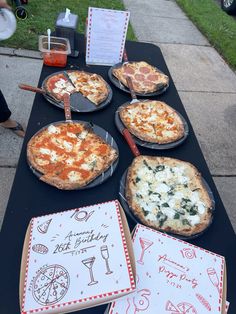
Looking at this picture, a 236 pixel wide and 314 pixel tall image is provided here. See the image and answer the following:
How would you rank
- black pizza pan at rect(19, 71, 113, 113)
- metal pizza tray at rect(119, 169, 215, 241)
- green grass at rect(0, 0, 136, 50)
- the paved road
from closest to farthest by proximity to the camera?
metal pizza tray at rect(119, 169, 215, 241) < black pizza pan at rect(19, 71, 113, 113) < the paved road < green grass at rect(0, 0, 136, 50)

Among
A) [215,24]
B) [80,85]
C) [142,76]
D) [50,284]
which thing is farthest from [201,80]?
[50,284]

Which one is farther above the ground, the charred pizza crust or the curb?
the charred pizza crust

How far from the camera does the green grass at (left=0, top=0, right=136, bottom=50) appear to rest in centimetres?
427

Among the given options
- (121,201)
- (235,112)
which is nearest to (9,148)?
(121,201)

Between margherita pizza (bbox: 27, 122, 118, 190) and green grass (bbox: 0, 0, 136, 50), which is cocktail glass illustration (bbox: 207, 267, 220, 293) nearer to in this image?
margherita pizza (bbox: 27, 122, 118, 190)

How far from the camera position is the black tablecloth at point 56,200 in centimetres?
106

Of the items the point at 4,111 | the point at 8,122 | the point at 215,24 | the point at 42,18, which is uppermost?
the point at 215,24

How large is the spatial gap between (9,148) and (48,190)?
177 cm

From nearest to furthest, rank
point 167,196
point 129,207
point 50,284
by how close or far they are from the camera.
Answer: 1. point 50,284
2. point 129,207
3. point 167,196

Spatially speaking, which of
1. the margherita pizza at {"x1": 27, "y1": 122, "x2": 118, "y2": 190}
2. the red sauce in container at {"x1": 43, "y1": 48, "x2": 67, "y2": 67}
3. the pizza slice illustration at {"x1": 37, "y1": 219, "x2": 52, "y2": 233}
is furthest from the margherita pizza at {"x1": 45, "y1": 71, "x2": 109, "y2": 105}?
the pizza slice illustration at {"x1": 37, "y1": 219, "x2": 52, "y2": 233}

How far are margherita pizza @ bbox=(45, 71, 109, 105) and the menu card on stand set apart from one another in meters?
0.20

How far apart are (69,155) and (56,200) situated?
0.28 meters

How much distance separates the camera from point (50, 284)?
3.13ft

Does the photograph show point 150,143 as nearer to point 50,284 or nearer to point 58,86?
point 58,86
